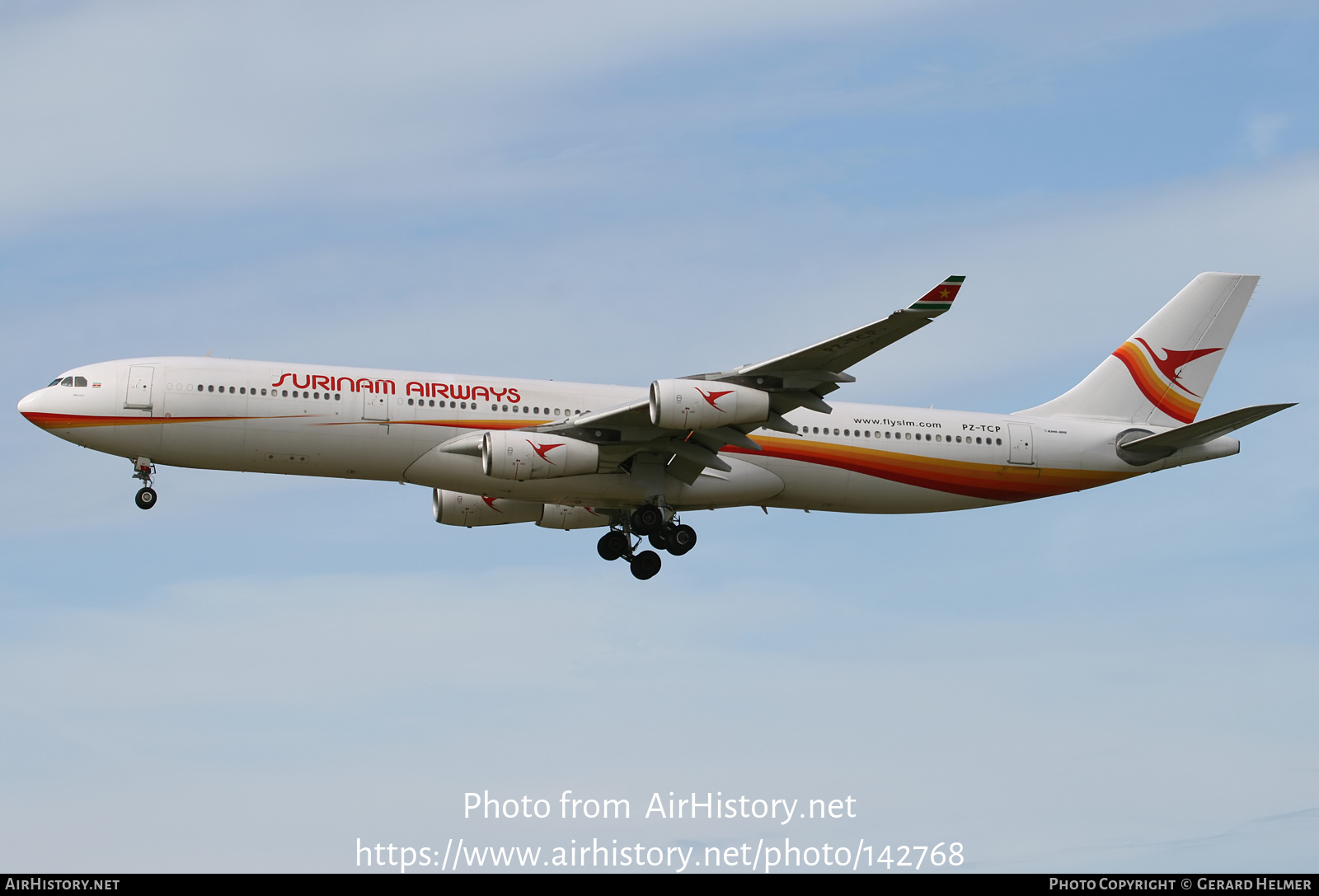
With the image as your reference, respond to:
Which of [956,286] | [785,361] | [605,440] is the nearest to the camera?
[956,286]

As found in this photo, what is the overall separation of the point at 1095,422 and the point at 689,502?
40.7ft

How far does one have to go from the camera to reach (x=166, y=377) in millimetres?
37375

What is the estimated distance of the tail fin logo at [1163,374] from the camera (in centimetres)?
4519

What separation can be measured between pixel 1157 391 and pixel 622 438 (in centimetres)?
1726

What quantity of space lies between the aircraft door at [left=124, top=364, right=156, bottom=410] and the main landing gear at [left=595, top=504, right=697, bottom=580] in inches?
491

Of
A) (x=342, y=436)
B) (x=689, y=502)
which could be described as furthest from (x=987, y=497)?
(x=342, y=436)

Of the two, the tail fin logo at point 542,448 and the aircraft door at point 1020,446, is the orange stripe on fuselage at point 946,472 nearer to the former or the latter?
the aircraft door at point 1020,446

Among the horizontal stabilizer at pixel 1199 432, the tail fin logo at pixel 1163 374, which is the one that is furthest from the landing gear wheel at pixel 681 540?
the tail fin logo at pixel 1163 374

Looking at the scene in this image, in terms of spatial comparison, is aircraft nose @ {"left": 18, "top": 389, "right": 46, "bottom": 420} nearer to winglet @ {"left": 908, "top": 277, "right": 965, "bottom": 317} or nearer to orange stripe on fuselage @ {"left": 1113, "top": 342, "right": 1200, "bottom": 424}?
winglet @ {"left": 908, "top": 277, "right": 965, "bottom": 317}

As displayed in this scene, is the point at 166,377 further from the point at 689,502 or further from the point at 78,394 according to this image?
the point at 689,502

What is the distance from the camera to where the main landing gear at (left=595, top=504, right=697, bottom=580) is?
40.1 m

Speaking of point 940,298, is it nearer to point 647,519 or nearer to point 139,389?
point 647,519

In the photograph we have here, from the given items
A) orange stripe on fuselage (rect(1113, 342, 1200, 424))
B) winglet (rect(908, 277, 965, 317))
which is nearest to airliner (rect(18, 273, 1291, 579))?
winglet (rect(908, 277, 965, 317))

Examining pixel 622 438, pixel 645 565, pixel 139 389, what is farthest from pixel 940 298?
pixel 139 389
